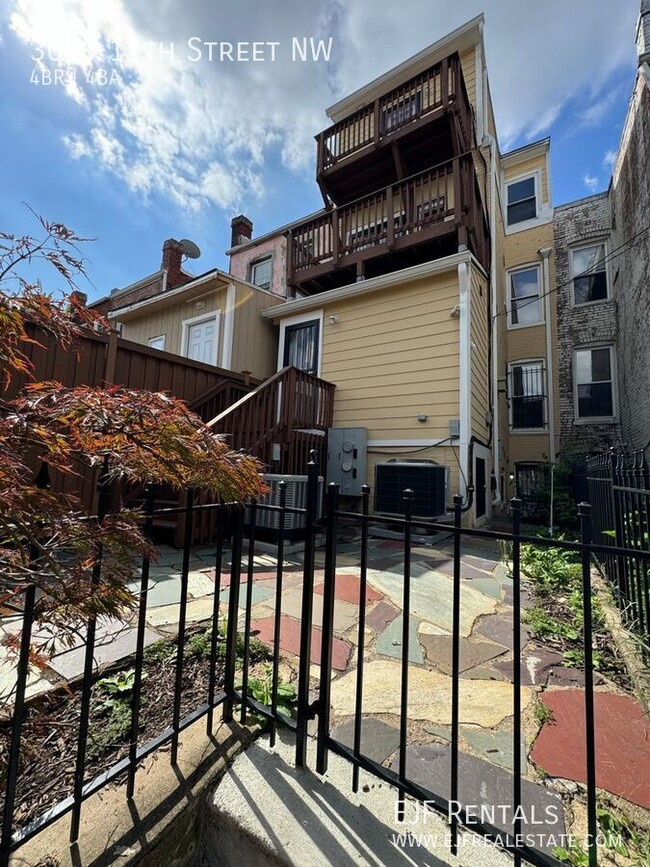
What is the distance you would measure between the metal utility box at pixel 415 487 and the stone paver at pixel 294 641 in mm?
3094

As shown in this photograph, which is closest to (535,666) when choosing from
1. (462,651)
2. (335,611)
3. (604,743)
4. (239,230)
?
(462,651)

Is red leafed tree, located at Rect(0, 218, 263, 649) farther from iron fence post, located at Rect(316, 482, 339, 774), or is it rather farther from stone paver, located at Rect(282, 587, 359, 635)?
stone paver, located at Rect(282, 587, 359, 635)

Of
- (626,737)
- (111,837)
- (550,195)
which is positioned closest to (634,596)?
(626,737)

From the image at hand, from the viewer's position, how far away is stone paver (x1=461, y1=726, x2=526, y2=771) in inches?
56.2

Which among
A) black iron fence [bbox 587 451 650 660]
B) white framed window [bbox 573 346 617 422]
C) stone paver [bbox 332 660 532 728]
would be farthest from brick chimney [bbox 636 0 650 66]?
stone paver [bbox 332 660 532 728]

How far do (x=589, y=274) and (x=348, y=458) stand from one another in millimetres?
9712

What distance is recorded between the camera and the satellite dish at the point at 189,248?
42.4 ft

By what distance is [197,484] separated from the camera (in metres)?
1.27

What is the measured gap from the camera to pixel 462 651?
2311 mm

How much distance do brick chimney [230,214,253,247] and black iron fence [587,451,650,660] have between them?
12.8 metres

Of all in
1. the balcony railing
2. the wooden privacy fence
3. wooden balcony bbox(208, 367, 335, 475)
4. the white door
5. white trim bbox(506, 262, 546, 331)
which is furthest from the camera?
white trim bbox(506, 262, 546, 331)

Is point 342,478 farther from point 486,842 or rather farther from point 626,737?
point 486,842

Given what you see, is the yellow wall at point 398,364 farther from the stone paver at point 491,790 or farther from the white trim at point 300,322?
the stone paver at point 491,790

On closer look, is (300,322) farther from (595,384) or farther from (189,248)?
(595,384)
